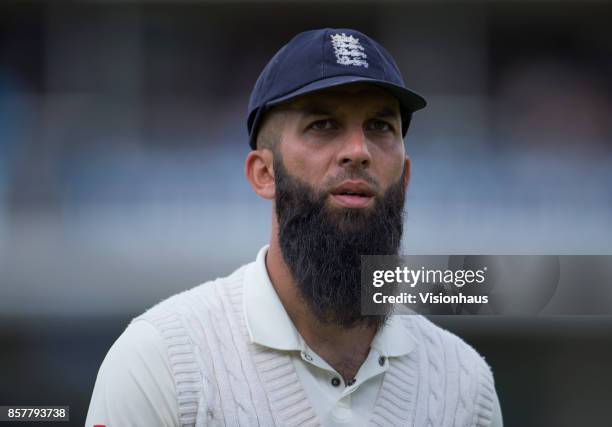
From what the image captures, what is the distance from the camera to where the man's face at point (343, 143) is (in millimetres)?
1635

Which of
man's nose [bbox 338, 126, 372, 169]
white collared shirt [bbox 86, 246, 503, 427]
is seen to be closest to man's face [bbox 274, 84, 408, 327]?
man's nose [bbox 338, 126, 372, 169]

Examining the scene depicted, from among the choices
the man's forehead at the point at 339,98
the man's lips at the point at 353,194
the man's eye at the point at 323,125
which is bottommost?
the man's lips at the point at 353,194

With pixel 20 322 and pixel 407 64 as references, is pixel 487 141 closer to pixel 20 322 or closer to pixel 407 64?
pixel 407 64

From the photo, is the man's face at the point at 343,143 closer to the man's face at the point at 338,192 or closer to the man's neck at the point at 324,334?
the man's face at the point at 338,192

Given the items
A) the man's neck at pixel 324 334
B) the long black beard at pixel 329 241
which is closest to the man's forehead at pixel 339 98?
the long black beard at pixel 329 241

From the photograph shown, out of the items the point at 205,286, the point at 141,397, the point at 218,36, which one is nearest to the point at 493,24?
the point at 218,36

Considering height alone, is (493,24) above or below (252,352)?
above

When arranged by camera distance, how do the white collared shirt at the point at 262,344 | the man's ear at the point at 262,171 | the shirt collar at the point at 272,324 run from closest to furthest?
1. the white collared shirt at the point at 262,344
2. the shirt collar at the point at 272,324
3. the man's ear at the point at 262,171

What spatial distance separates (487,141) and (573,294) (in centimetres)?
128

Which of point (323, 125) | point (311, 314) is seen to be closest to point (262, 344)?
point (311, 314)

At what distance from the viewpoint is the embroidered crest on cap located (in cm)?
166

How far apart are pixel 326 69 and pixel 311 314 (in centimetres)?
60

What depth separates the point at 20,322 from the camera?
304 cm
